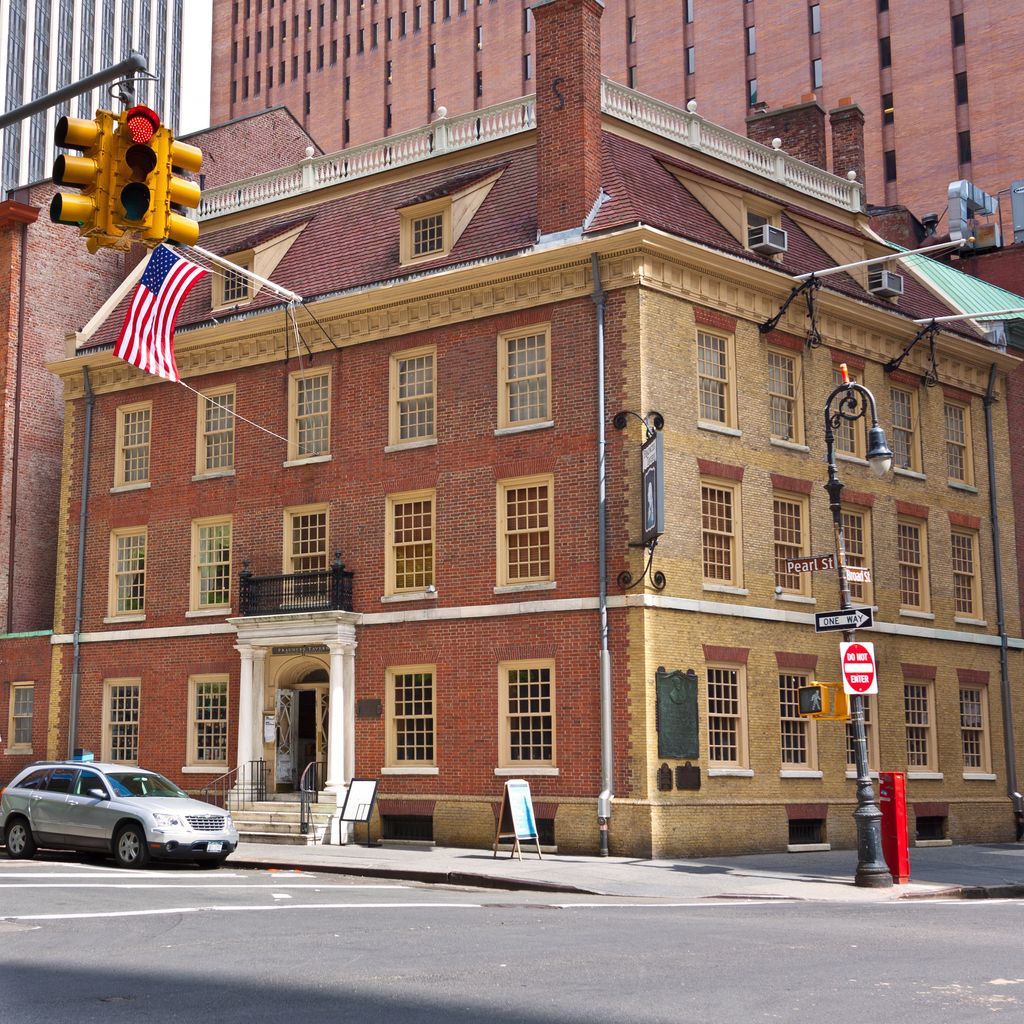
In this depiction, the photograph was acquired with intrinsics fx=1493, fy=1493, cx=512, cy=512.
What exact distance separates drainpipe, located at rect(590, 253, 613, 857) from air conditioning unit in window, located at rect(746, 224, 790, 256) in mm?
4503

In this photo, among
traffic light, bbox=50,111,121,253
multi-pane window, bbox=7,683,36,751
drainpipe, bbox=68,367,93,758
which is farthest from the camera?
multi-pane window, bbox=7,683,36,751

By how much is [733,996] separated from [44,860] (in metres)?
17.0

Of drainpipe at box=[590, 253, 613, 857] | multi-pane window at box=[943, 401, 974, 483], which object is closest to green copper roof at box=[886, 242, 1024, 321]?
multi-pane window at box=[943, 401, 974, 483]

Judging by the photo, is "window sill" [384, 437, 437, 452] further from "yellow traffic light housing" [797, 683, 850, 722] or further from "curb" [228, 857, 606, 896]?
"yellow traffic light housing" [797, 683, 850, 722]

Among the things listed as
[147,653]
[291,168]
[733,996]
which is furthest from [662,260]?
[733,996]

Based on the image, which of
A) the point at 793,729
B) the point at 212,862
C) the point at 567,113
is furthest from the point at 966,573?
the point at 212,862

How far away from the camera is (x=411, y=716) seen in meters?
30.4

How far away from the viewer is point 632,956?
41.6 ft

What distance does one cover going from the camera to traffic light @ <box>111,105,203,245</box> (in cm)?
1062

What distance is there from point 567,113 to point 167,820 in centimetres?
1594

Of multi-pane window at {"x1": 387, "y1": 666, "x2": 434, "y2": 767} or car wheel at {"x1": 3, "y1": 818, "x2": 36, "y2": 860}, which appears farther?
multi-pane window at {"x1": 387, "y1": 666, "x2": 434, "y2": 767}

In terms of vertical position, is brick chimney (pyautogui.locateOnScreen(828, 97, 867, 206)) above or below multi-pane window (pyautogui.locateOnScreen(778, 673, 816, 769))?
above

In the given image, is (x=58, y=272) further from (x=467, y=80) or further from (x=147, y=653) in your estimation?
(x=467, y=80)

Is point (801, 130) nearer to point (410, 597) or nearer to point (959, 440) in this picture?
point (959, 440)
